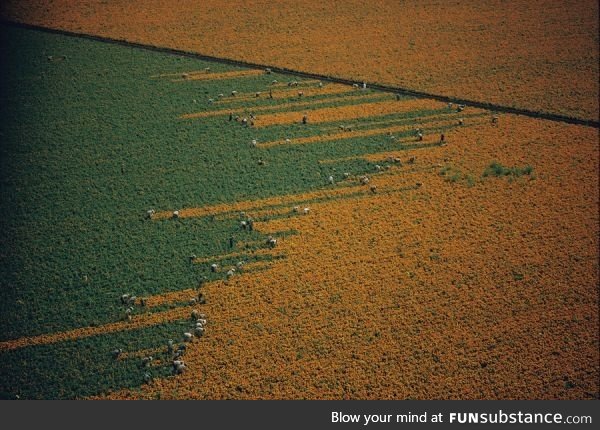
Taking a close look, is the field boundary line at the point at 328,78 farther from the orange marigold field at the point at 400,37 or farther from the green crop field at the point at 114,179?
the green crop field at the point at 114,179

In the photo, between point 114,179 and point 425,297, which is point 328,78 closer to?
point 114,179

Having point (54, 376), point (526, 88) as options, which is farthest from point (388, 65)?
point (54, 376)

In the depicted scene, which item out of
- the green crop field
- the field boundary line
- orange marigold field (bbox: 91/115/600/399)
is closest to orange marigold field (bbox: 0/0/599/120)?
the field boundary line

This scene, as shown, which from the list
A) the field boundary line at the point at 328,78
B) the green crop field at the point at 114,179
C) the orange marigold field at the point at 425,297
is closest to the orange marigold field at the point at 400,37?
the field boundary line at the point at 328,78

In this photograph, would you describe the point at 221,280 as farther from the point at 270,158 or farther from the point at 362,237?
the point at 270,158

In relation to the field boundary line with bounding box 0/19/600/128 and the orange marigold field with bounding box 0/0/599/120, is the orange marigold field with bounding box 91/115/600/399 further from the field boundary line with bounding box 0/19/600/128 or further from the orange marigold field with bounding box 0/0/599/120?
the orange marigold field with bounding box 0/0/599/120
